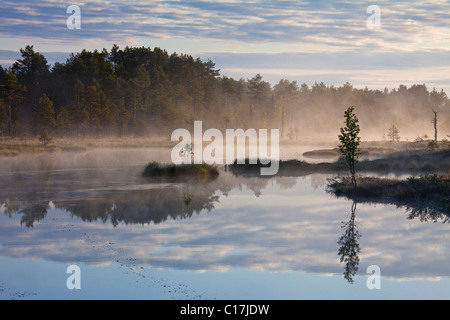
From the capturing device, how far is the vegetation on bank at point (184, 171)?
134ft

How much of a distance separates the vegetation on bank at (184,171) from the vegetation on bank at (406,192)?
428 inches

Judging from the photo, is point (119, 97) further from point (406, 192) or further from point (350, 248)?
point (350, 248)

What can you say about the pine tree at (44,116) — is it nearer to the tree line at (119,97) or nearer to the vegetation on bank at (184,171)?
the tree line at (119,97)

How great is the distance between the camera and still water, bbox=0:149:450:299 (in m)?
13.9

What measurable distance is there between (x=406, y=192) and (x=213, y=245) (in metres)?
14.7

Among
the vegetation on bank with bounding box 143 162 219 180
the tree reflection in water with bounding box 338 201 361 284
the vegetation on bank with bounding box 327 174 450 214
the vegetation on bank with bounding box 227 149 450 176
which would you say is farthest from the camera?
the vegetation on bank with bounding box 227 149 450 176

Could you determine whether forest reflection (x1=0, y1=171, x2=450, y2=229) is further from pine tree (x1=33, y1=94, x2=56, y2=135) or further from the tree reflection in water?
pine tree (x1=33, y1=94, x2=56, y2=135)

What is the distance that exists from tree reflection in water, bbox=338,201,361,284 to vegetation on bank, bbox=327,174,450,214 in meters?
5.68

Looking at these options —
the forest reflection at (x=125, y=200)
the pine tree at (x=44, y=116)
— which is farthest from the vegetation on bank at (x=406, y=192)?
the pine tree at (x=44, y=116)

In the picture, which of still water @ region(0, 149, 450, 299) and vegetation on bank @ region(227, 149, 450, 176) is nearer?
still water @ region(0, 149, 450, 299)

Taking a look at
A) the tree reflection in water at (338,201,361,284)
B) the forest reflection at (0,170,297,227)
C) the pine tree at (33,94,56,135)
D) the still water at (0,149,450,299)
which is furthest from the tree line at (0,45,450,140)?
the tree reflection in water at (338,201,361,284)

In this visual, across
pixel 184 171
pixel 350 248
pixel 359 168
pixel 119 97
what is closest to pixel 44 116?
pixel 119 97

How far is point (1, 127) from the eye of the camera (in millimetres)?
92312

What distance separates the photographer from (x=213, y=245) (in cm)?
1877
